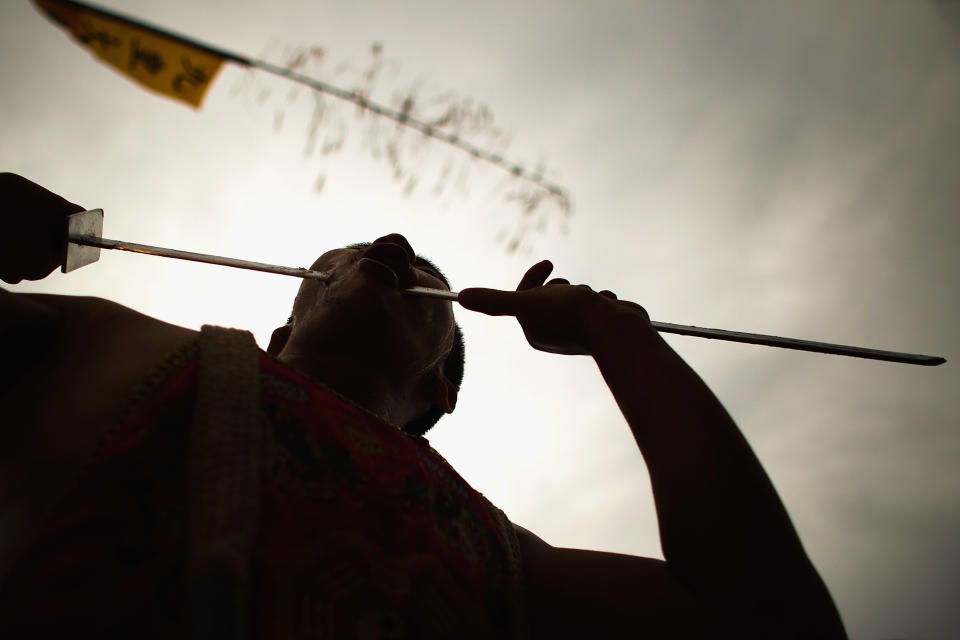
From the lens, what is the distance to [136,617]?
746 millimetres

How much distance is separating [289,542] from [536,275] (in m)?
1.20

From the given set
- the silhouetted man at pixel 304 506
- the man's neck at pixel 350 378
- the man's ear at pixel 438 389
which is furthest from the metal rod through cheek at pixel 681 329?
the man's ear at pixel 438 389

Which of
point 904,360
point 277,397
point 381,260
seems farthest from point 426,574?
point 904,360

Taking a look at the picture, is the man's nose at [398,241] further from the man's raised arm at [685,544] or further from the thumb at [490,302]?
the man's raised arm at [685,544]

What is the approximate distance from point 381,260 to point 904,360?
169 cm

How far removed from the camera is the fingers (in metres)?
1.81

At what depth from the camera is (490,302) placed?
1.65 metres

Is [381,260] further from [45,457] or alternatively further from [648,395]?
[45,457]

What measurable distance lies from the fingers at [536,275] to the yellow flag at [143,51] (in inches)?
42.7

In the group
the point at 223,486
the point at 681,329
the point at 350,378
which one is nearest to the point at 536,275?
the point at 681,329

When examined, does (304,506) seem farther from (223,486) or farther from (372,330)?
(372,330)

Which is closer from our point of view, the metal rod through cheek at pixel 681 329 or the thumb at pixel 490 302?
the metal rod through cheek at pixel 681 329

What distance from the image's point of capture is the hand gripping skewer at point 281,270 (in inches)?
59.9

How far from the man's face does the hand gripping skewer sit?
76 millimetres
